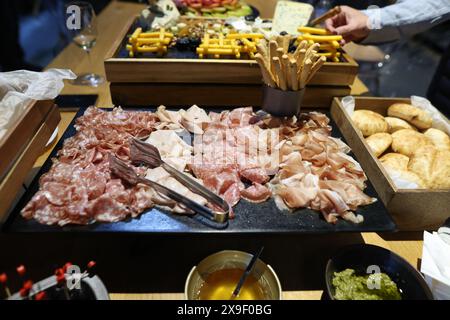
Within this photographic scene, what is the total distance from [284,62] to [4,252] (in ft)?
4.40

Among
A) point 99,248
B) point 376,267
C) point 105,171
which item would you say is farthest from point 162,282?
point 376,267

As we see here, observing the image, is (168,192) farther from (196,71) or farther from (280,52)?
(196,71)

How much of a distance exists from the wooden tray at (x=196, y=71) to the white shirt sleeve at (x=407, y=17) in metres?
0.49

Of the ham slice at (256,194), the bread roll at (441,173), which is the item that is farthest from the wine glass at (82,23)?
the bread roll at (441,173)

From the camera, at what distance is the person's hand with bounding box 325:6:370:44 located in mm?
2037

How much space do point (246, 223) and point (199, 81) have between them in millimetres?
996

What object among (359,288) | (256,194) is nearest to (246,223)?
(256,194)

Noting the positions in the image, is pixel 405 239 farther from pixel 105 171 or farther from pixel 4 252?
pixel 4 252

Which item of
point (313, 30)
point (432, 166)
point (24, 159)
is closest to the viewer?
point (24, 159)

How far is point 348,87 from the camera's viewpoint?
191 centimetres

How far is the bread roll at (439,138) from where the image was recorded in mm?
1525

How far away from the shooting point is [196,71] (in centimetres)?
180

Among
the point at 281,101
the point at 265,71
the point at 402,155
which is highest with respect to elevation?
the point at 265,71

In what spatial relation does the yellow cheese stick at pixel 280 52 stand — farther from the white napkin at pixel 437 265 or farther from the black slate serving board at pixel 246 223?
the white napkin at pixel 437 265
